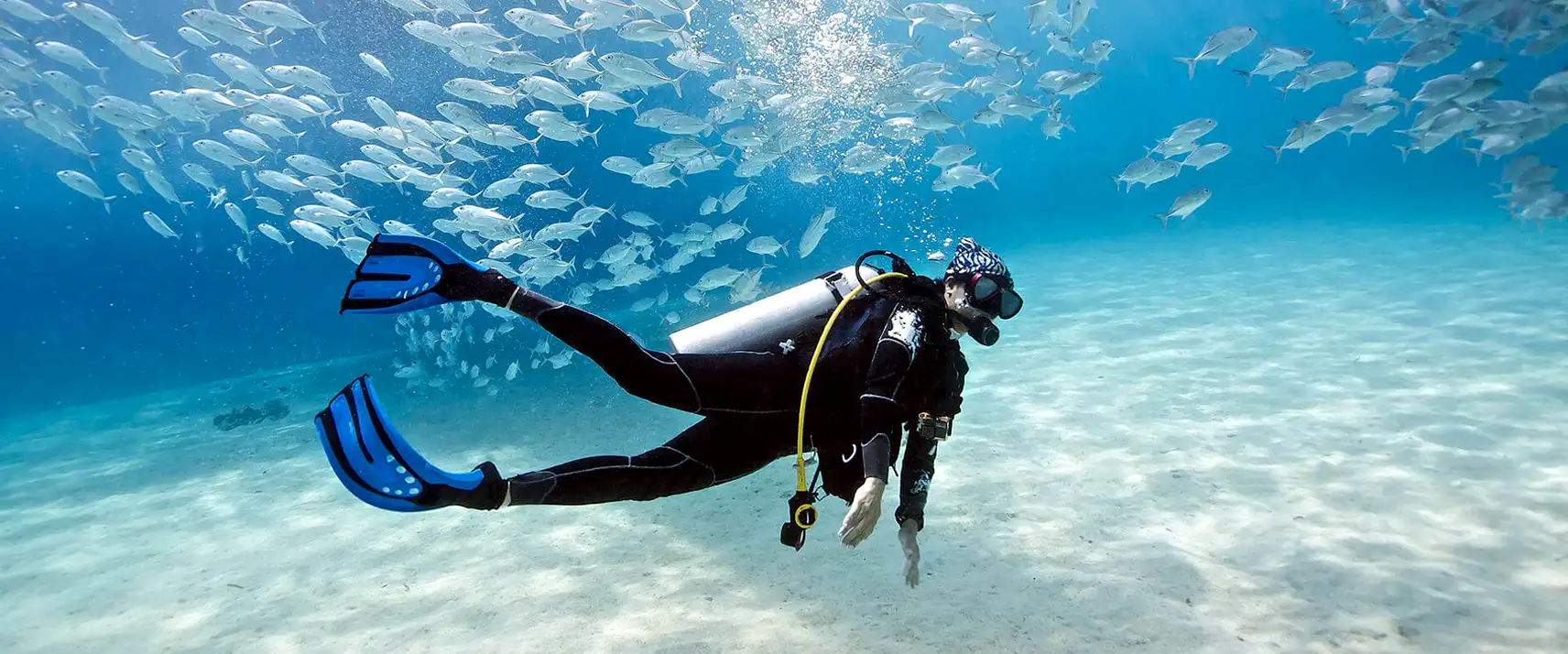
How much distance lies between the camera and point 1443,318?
8.36 metres

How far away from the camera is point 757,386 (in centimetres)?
264

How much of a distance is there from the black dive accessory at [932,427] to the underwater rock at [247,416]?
40.8 feet

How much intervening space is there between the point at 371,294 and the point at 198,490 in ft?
22.0

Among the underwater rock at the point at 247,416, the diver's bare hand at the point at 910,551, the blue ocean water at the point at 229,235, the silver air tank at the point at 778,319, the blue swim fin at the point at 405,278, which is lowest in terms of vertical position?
the diver's bare hand at the point at 910,551

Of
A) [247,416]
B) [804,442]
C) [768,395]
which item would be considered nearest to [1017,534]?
[804,442]

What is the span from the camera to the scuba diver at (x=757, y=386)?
2.35 metres

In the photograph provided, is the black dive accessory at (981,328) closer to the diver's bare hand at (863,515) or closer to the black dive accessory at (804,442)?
the black dive accessory at (804,442)

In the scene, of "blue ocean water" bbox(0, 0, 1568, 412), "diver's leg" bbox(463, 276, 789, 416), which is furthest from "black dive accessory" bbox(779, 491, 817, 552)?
"blue ocean water" bbox(0, 0, 1568, 412)

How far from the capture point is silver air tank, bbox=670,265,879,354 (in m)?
2.81

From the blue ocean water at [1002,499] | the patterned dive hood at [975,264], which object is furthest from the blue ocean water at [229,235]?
the patterned dive hood at [975,264]

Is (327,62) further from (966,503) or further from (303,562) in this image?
(966,503)

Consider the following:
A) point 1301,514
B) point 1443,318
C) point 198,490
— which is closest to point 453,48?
point 198,490

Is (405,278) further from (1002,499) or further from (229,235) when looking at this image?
(229,235)

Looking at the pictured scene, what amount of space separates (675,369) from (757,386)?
33cm
